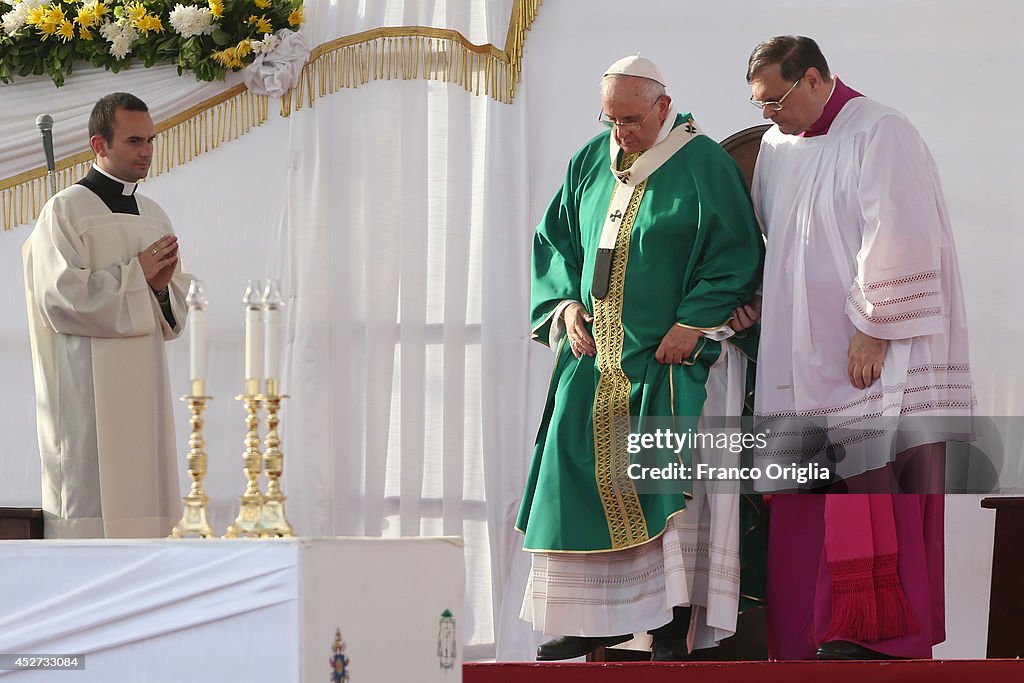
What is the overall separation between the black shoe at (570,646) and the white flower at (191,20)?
2782mm

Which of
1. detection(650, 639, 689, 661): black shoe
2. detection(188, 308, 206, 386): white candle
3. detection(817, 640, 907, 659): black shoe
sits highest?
detection(188, 308, 206, 386): white candle

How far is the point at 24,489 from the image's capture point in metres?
4.95

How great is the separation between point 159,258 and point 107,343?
0.32 meters

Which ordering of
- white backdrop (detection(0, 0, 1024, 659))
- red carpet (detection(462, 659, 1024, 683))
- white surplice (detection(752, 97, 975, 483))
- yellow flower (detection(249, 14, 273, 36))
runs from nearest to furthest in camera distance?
red carpet (detection(462, 659, 1024, 683)) → white surplice (detection(752, 97, 975, 483)) → white backdrop (detection(0, 0, 1024, 659)) → yellow flower (detection(249, 14, 273, 36))

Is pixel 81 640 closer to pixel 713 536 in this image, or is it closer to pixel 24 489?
pixel 713 536

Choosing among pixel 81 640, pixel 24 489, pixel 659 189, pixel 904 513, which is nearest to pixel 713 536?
pixel 904 513

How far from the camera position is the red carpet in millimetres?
2777

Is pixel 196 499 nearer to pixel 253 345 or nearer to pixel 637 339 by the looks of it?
pixel 253 345

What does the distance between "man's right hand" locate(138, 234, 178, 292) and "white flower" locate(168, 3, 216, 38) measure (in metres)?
1.24

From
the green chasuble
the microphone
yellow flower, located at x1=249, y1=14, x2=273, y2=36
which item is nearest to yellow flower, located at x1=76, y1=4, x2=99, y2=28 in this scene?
the microphone

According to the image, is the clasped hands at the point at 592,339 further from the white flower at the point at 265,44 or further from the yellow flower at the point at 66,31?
the yellow flower at the point at 66,31

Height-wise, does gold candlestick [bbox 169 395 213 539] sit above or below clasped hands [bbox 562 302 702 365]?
below

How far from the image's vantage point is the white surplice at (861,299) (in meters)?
3.32

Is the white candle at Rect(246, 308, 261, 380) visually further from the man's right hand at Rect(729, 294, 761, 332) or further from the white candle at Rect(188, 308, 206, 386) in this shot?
the man's right hand at Rect(729, 294, 761, 332)
